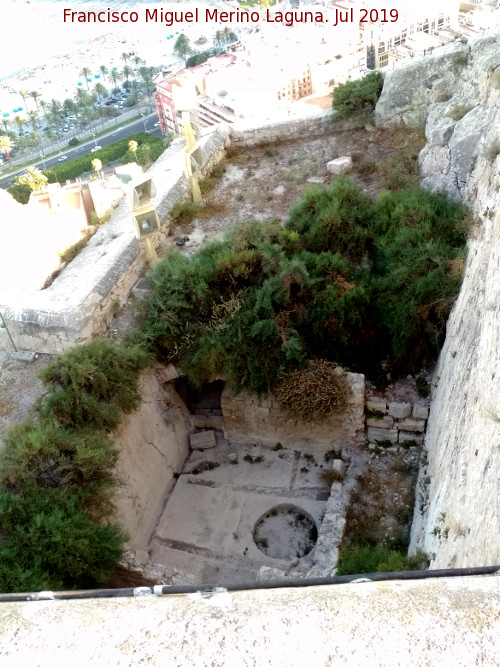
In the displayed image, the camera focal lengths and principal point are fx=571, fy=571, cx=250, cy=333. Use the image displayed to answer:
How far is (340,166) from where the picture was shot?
32.6 feet

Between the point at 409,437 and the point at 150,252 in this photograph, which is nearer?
the point at 409,437

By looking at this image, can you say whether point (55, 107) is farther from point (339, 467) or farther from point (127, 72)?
point (339, 467)

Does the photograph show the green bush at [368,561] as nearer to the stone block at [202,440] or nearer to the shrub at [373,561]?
the shrub at [373,561]

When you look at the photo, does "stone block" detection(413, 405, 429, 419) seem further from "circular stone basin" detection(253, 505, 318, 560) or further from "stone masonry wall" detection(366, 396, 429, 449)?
"circular stone basin" detection(253, 505, 318, 560)

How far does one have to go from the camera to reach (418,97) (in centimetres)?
1032

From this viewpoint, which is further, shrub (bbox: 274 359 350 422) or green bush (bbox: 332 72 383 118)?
green bush (bbox: 332 72 383 118)

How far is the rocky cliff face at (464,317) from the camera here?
4.19 m

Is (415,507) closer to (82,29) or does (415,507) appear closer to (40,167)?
(40,167)

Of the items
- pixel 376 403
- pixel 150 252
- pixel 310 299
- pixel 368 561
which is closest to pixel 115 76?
pixel 150 252

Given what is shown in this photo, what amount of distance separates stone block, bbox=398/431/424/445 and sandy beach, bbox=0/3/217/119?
173 feet

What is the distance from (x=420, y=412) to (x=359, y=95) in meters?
6.54

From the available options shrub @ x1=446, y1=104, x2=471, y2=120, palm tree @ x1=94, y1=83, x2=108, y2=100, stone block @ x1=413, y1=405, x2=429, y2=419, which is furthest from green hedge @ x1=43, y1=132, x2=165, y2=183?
stone block @ x1=413, y1=405, x2=429, y2=419

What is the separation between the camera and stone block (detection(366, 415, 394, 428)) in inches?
316

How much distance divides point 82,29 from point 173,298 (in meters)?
74.1
